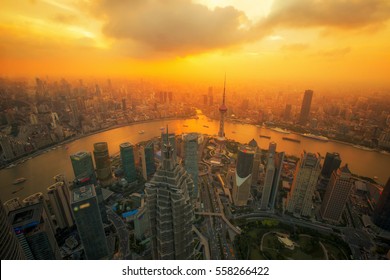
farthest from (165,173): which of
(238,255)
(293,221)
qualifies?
(293,221)

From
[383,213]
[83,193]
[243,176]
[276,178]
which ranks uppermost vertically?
[83,193]

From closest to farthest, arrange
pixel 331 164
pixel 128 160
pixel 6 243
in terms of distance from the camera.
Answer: pixel 6 243 → pixel 331 164 → pixel 128 160

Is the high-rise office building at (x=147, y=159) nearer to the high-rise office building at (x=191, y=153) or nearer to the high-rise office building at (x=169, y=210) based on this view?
the high-rise office building at (x=191, y=153)

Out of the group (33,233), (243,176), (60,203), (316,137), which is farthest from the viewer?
(316,137)

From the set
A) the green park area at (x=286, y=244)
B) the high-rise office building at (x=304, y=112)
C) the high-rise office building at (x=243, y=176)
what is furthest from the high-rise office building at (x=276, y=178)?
the high-rise office building at (x=304, y=112)

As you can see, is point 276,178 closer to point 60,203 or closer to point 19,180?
point 60,203

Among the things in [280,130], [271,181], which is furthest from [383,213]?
[280,130]

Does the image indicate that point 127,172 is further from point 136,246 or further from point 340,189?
point 340,189
